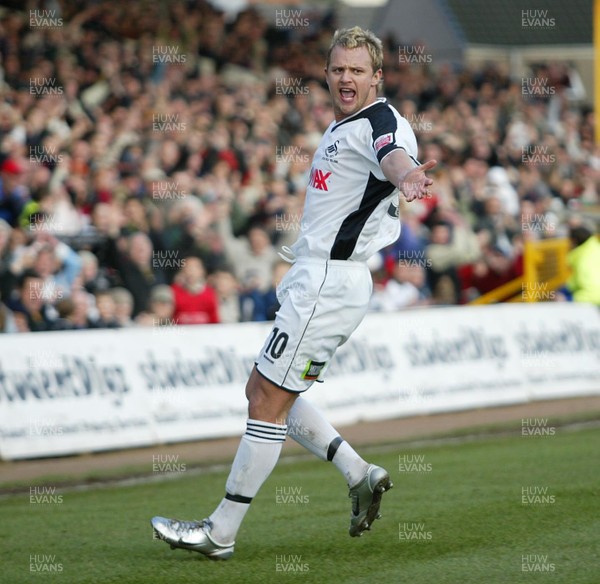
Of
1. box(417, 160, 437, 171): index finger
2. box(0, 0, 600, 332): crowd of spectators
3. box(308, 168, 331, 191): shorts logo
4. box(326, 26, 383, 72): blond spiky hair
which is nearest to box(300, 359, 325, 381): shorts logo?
box(308, 168, 331, 191): shorts logo

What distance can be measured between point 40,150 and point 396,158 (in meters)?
10.2

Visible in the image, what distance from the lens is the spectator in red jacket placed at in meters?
14.3

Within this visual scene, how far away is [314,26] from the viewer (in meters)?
25.9

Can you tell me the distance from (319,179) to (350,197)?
0.66 feet

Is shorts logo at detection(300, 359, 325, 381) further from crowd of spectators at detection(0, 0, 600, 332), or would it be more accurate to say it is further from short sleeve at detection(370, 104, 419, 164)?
crowd of spectators at detection(0, 0, 600, 332)

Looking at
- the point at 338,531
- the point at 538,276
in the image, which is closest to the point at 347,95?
the point at 338,531

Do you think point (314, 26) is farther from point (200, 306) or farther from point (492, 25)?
point (200, 306)

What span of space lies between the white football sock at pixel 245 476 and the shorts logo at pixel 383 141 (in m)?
1.49

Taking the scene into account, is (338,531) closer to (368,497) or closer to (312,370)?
(368,497)

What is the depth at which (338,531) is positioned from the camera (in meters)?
7.36

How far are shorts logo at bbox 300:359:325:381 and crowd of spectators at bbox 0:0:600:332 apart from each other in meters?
6.83

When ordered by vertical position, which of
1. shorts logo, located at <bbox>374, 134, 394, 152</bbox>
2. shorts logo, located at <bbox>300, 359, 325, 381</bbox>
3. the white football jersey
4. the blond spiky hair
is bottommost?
shorts logo, located at <bbox>300, 359, 325, 381</bbox>

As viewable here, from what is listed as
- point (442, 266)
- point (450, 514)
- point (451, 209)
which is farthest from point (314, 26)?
point (450, 514)

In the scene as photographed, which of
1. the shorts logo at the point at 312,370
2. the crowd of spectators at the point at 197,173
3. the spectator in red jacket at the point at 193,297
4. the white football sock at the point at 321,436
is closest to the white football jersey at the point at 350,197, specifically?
the shorts logo at the point at 312,370
